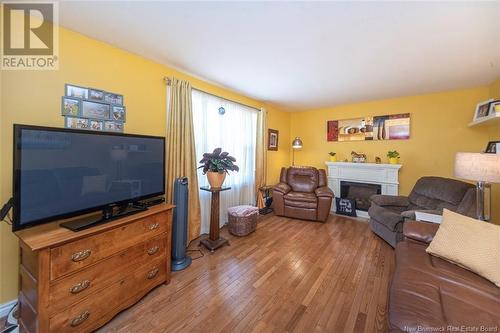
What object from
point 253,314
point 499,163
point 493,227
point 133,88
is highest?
point 133,88

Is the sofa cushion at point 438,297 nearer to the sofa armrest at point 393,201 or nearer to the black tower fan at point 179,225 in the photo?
the sofa armrest at point 393,201

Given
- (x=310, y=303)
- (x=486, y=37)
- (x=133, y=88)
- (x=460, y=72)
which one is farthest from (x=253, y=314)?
(x=460, y=72)

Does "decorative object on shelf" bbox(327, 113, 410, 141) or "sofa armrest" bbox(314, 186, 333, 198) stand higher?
"decorative object on shelf" bbox(327, 113, 410, 141)

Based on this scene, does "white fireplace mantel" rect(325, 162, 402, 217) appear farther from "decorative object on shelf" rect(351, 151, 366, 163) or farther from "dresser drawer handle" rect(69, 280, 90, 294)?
Result: "dresser drawer handle" rect(69, 280, 90, 294)

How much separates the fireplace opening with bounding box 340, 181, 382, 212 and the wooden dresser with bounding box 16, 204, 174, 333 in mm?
3829

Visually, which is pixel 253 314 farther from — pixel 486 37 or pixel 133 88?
pixel 486 37

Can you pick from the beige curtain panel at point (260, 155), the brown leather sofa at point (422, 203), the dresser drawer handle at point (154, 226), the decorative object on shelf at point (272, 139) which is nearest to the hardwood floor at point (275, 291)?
the brown leather sofa at point (422, 203)

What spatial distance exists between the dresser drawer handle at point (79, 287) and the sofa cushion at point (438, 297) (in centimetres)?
183

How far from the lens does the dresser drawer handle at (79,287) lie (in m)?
1.28

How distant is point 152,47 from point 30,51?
936 mm

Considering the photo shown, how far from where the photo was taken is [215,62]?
2354mm

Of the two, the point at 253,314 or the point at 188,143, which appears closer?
the point at 253,314

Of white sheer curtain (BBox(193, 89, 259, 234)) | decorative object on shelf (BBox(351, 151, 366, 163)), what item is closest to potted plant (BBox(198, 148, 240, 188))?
white sheer curtain (BBox(193, 89, 259, 234))

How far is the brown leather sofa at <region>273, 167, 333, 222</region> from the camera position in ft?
11.9
